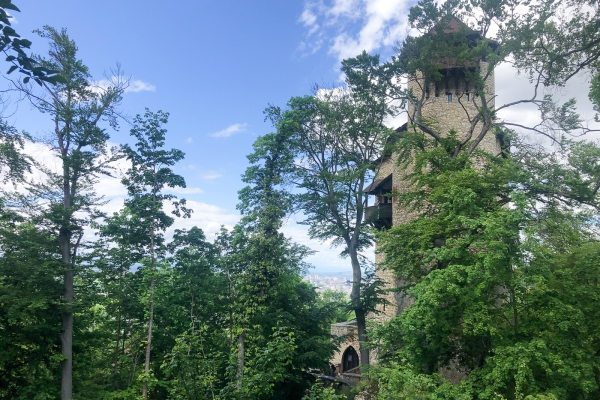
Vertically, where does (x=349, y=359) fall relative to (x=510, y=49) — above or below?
below

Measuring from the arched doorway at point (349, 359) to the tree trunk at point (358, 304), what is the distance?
31.3ft

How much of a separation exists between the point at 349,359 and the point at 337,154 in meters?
14.2

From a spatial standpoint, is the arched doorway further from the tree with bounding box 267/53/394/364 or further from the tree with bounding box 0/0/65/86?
the tree with bounding box 0/0/65/86

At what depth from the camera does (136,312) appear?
14336mm

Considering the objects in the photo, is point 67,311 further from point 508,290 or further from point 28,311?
point 508,290

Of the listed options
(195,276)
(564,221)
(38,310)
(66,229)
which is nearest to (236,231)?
(195,276)

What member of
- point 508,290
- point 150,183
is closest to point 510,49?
point 508,290

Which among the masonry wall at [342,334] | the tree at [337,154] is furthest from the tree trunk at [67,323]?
the masonry wall at [342,334]

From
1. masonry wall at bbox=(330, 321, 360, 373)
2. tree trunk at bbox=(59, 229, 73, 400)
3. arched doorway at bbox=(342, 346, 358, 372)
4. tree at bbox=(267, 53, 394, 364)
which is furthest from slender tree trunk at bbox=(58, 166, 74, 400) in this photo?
arched doorway at bbox=(342, 346, 358, 372)

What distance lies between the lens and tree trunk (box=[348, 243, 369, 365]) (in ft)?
48.2

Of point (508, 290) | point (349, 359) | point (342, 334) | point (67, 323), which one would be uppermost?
point (508, 290)

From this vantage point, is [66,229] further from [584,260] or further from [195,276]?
[584,260]

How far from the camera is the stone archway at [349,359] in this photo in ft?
79.1

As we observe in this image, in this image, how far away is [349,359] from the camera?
956 inches
